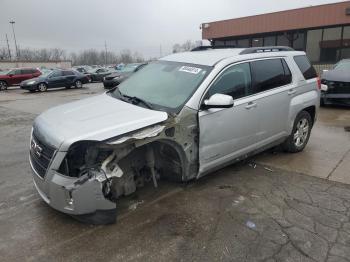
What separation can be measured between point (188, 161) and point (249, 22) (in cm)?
2864

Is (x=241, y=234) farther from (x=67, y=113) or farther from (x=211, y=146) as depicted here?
(x=67, y=113)

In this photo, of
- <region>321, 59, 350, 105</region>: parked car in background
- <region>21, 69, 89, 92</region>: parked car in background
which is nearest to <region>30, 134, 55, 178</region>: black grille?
<region>321, 59, 350, 105</region>: parked car in background

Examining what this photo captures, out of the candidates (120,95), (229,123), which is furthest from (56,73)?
(229,123)

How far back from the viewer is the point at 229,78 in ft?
14.4

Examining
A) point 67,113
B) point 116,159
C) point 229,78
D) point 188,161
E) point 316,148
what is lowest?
point 316,148

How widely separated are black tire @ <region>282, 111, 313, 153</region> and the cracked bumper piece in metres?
3.47

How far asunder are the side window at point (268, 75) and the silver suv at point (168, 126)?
0.05ft

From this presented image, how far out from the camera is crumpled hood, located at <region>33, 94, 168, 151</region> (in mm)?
3166

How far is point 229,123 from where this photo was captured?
14.0 feet

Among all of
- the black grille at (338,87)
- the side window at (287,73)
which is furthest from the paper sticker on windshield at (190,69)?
the black grille at (338,87)

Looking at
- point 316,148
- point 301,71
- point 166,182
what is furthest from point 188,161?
point 316,148

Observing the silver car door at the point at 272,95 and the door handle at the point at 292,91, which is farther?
the door handle at the point at 292,91

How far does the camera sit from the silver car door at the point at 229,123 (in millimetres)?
4047

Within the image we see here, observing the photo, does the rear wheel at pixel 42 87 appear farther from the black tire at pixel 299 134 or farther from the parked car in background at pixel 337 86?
the black tire at pixel 299 134
